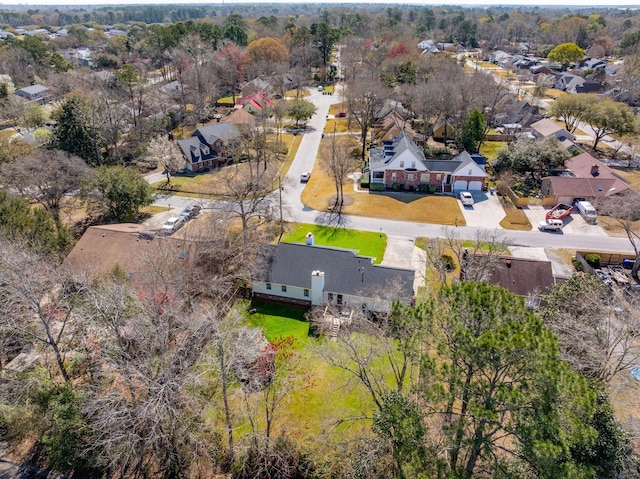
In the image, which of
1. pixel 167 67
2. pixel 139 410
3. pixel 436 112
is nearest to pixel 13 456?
pixel 139 410

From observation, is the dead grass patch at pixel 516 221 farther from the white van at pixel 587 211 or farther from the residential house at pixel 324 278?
the residential house at pixel 324 278

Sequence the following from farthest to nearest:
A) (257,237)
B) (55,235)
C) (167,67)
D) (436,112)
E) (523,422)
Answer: (167,67), (436,112), (257,237), (55,235), (523,422)

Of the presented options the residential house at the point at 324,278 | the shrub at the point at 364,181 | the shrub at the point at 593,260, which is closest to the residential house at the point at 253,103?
Result: the shrub at the point at 364,181

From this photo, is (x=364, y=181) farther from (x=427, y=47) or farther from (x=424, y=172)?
(x=427, y=47)

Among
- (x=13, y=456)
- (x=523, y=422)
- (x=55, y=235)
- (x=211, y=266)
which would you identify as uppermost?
(x=523, y=422)

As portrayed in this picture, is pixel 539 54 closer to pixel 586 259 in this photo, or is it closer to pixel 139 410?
pixel 586 259

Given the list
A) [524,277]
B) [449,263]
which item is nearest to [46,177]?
[449,263]

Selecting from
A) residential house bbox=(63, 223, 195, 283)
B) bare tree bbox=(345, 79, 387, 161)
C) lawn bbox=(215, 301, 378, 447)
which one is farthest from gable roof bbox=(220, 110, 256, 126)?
lawn bbox=(215, 301, 378, 447)
